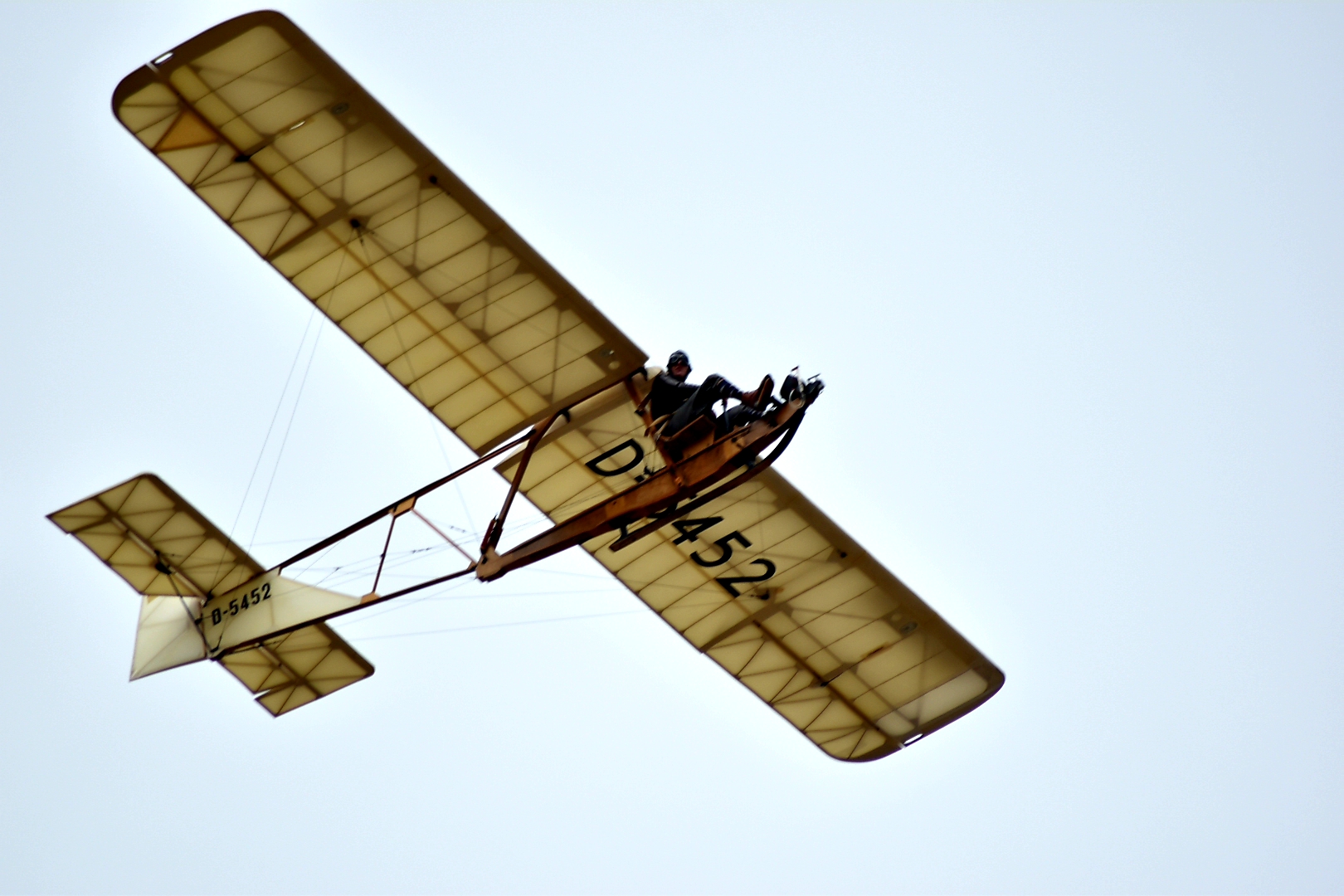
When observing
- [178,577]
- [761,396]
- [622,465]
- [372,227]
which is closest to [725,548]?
[622,465]

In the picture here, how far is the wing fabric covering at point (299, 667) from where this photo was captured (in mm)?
21094

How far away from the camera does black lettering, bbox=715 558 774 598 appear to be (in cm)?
2006

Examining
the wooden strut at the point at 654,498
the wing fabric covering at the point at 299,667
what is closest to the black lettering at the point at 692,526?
the wooden strut at the point at 654,498

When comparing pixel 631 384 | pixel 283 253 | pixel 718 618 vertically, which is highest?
→ pixel 283 253

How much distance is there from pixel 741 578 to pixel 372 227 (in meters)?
6.26

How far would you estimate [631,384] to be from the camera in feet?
58.1

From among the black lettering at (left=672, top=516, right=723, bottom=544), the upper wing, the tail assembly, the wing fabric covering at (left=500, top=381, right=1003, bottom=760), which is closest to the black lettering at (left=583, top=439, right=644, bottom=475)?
the wing fabric covering at (left=500, top=381, right=1003, bottom=760)

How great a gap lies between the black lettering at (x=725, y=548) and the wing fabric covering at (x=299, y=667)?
4544 mm

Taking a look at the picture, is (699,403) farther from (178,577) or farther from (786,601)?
(178,577)

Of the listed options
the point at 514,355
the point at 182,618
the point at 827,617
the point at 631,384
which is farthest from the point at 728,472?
the point at 182,618

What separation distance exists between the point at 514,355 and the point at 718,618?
478 cm

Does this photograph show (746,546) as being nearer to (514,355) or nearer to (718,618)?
(718,618)

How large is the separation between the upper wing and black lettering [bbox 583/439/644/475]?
865 mm

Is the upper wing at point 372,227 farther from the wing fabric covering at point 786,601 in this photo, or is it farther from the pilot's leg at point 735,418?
the pilot's leg at point 735,418
